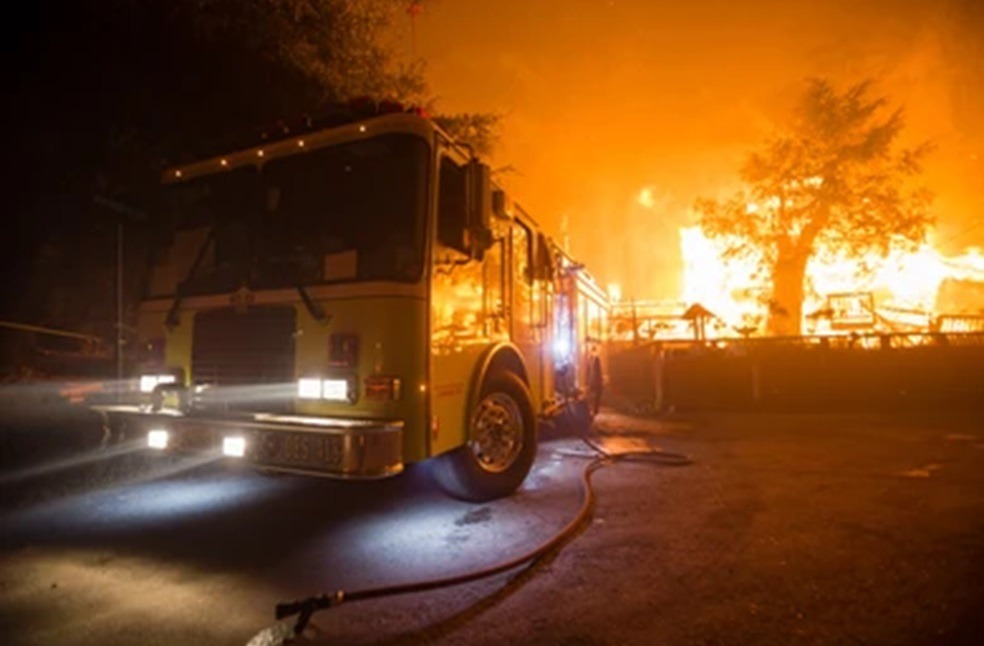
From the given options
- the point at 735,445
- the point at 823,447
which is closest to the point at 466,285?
the point at 735,445

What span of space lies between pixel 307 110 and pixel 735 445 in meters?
9.26

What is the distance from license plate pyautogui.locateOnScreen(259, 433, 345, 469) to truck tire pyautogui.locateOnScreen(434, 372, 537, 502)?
4.79 feet

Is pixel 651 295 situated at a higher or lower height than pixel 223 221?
higher

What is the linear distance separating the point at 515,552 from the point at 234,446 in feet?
7.38

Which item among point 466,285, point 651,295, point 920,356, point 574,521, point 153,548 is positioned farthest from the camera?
point 651,295

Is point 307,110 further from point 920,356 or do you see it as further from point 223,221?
point 920,356

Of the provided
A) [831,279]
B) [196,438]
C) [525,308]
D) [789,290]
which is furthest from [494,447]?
[831,279]

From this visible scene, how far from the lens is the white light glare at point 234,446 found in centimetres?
400

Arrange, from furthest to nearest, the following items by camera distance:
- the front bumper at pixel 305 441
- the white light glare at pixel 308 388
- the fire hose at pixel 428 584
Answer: the white light glare at pixel 308 388 → the front bumper at pixel 305 441 → the fire hose at pixel 428 584

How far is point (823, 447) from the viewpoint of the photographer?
8125mm

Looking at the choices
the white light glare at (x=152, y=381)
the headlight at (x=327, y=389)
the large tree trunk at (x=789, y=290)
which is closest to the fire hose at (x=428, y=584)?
the headlight at (x=327, y=389)

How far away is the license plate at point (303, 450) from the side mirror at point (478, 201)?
211 centimetres

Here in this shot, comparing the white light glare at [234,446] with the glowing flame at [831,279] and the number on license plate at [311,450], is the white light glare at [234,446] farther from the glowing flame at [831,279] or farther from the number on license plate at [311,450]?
the glowing flame at [831,279]

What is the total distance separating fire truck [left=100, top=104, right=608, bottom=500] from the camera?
4.10m
